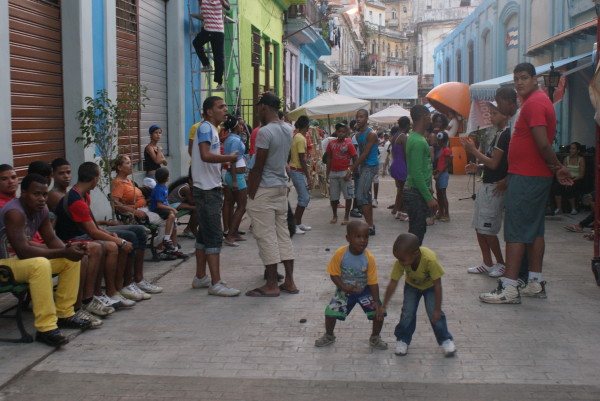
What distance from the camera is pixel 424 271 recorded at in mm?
4711

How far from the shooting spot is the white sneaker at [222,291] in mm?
6570

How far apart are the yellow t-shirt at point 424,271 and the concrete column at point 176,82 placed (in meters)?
8.87

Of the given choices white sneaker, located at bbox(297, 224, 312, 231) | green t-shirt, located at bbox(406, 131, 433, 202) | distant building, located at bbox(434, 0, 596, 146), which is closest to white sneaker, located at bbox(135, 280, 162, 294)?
green t-shirt, located at bbox(406, 131, 433, 202)

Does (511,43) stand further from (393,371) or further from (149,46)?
(393,371)

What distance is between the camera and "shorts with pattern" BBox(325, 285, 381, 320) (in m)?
4.90

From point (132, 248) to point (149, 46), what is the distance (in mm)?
6674

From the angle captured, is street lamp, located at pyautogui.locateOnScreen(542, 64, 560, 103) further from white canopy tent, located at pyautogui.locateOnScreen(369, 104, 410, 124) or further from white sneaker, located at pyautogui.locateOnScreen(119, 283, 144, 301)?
white canopy tent, located at pyautogui.locateOnScreen(369, 104, 410, 124)

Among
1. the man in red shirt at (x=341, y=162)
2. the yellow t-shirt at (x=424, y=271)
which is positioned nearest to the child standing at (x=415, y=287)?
the yellow t-shirt at (x=424, y=271)

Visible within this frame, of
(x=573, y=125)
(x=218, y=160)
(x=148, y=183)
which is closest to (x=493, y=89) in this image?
(x=573, y=125)

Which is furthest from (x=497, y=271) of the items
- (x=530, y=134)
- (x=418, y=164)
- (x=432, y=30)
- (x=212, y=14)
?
(x=432, y=30)

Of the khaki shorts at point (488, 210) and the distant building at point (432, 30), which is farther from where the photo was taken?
the distant building at point (432, 30)

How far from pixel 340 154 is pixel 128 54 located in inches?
146

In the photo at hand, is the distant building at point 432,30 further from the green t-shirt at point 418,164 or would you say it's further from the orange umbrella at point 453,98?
the green t-shirt at point 418,164

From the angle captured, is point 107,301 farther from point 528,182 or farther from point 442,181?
point 442,181
